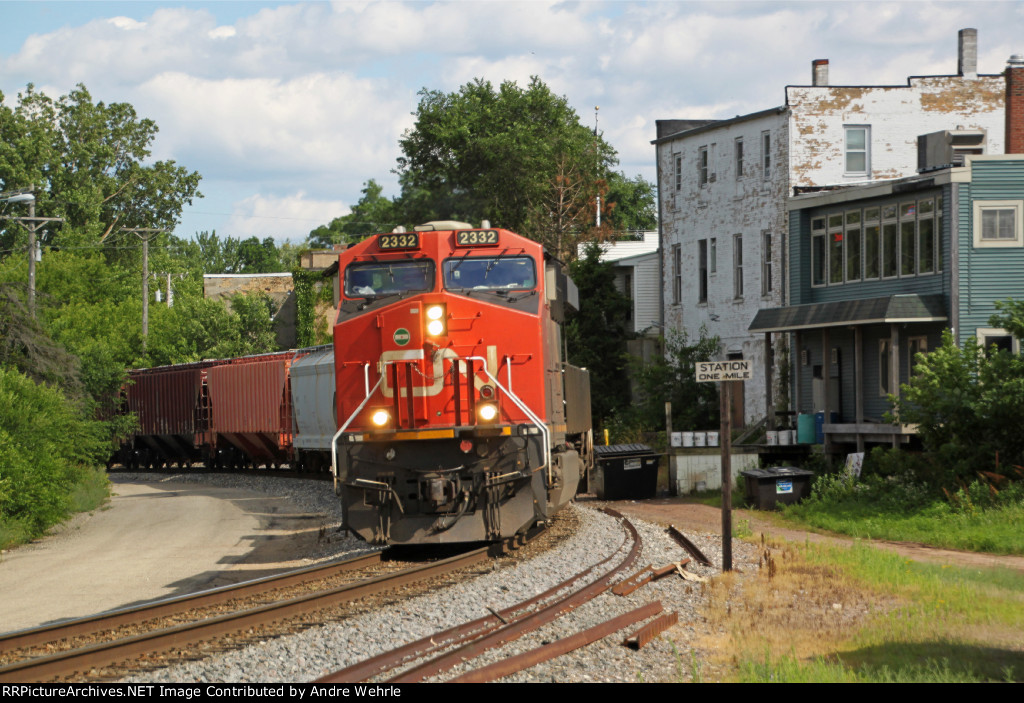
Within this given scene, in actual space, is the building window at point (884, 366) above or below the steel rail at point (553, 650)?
above

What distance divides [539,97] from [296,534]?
4833 centimetres

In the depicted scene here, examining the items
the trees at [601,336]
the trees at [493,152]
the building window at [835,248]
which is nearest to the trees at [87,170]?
the trees at [493,152]

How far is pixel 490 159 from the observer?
6162 centimetres

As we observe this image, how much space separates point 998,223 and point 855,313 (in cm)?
367

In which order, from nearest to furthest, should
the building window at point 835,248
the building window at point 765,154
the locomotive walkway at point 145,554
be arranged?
the locomotive walkway at point 145,554
the building window at point 835,248
the building window at point 765,154

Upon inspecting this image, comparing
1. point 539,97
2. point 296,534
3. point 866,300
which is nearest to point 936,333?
point 866,300

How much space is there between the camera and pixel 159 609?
11344 mm

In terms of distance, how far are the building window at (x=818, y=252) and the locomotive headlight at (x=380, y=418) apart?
1784 centimetres

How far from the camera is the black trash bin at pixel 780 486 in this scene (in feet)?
72.8

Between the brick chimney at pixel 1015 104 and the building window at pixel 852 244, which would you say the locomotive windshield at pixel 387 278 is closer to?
the building window at pixel 852 244

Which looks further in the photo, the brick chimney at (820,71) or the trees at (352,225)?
the trees at (352,225)

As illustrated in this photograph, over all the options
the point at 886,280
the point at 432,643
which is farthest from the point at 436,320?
the point at 886,280

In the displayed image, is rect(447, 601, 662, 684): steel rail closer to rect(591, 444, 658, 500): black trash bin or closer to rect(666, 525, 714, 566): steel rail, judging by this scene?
rect(666, 525, 714, 566): steel rail

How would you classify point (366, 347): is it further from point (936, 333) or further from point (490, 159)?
point (490, 159)
